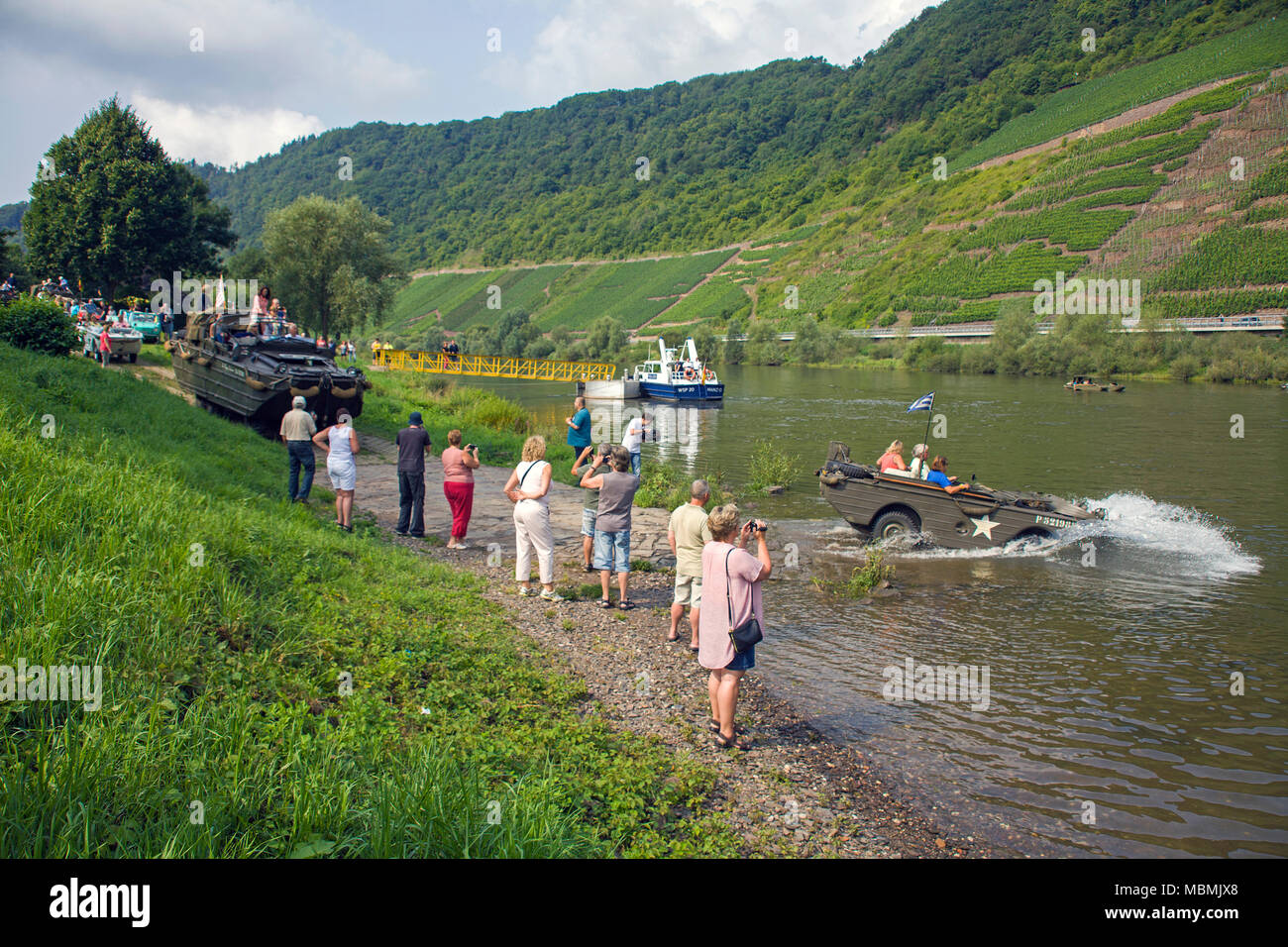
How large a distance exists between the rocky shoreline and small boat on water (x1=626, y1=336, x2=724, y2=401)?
36091mm

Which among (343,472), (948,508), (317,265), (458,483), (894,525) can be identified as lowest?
(894,525)

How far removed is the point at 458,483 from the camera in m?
11.1

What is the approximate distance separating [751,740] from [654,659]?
1.67 m

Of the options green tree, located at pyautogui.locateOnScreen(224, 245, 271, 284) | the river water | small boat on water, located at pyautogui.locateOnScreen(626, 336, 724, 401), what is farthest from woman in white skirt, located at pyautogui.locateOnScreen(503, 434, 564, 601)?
green tree, located at pyautogui.locateOnScreen(224, 245, 271, 284)

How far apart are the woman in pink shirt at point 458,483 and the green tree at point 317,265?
32.1 m

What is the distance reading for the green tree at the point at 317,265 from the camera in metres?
39.9

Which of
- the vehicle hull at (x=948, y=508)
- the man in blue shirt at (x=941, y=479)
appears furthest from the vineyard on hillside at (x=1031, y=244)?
the vehicle hull at (x=948, y=508)

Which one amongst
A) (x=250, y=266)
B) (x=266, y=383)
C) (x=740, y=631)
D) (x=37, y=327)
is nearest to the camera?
(x=740, y=631)

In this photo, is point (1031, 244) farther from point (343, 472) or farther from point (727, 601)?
point (727, 601)

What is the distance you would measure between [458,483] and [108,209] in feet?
126

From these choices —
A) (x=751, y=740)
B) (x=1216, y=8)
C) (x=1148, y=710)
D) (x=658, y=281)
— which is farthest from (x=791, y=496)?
(x=1216, y=8)

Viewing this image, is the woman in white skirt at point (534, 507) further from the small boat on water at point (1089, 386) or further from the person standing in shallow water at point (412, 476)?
the small boat on water at point (1089, 386)

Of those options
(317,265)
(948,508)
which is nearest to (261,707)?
(948,508)
